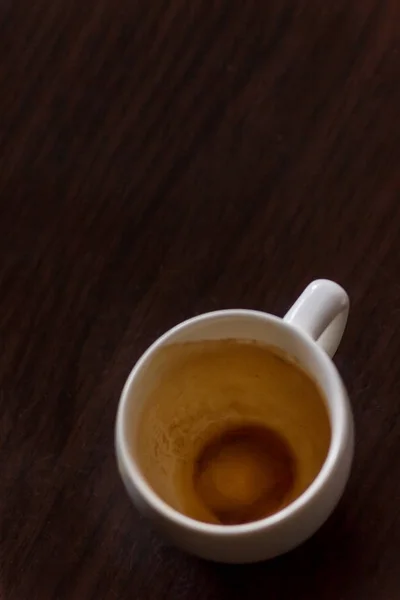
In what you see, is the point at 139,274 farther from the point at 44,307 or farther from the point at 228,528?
the point at 228,528

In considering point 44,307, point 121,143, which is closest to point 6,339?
point 44,307

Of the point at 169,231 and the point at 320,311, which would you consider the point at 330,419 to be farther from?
the point at 169,231

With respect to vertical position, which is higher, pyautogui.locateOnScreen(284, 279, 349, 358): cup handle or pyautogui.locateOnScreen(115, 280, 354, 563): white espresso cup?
pyautogui.locateOnScreen(284, 279, 349, 358): cup handle

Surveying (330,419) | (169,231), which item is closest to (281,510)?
(330,419)

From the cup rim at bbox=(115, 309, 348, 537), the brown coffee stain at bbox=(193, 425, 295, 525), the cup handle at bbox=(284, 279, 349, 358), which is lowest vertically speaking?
the brown coffee stain at bbox=(193, 425, 295, 525)
